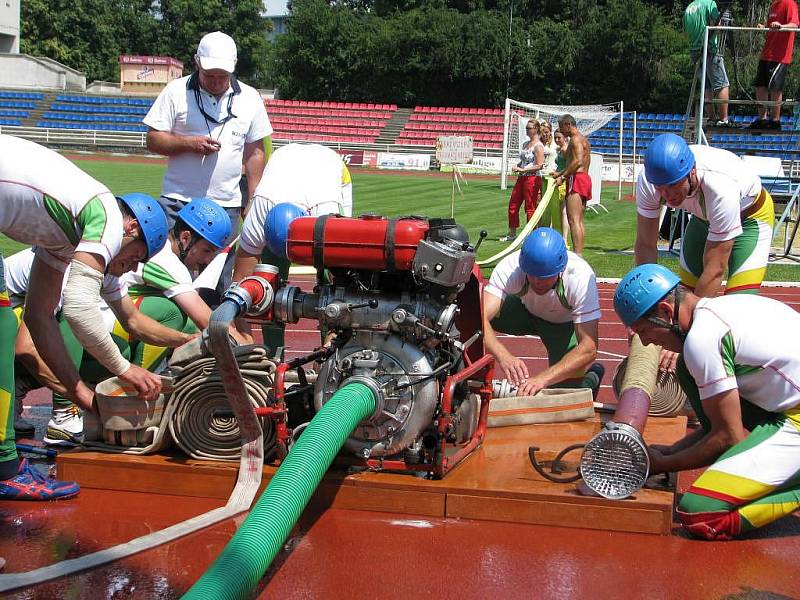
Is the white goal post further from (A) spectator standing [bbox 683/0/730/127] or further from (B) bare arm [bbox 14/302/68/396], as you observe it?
(B) bare arm [bbox 14/302/68/396]

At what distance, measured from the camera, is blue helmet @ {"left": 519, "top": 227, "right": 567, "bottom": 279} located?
5527 millimetres

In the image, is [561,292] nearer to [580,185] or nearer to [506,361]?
[506,361]

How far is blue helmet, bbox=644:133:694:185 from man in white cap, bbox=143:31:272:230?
2533 millimetres

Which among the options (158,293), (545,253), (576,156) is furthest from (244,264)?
(576,156)

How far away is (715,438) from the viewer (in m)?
4.09

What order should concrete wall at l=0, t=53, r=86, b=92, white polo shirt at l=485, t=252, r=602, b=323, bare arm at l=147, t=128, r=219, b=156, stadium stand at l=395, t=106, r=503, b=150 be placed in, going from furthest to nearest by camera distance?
concrete wall at l=0, t=53, r=86, b=92, stadium stand at l=395, t=106, r=503, b=150, bare arm at l=147, t=128, r=219, b=156, white polo shirt at l=485, t=252, r=602, b=323

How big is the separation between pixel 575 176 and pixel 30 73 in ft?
164

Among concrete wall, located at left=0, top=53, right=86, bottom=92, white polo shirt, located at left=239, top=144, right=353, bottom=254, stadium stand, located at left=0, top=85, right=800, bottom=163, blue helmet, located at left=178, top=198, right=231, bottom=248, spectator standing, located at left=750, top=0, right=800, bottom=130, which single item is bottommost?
blue helmet, located at left=178, top=198, right=231, bottom=248

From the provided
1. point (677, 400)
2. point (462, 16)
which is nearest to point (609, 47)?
point (462, 16)

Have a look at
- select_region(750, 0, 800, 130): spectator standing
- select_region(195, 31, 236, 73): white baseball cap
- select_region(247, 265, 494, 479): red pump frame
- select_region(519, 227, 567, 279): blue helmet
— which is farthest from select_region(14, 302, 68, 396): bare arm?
select_region(750, 0, 800, 130): spectator standing

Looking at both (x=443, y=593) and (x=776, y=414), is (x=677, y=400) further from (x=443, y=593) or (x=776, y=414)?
(x=443, y=593)

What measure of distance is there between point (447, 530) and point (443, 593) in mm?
583

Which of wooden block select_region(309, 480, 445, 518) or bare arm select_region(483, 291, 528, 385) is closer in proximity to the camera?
wooden block select_region(309, 480, 445, 518)

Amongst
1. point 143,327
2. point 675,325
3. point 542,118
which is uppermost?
point 542,118
